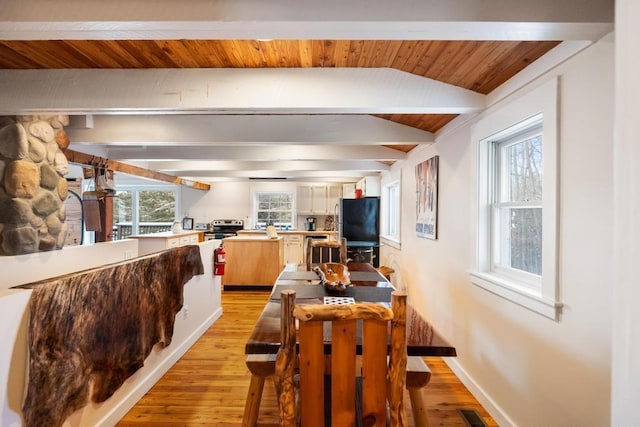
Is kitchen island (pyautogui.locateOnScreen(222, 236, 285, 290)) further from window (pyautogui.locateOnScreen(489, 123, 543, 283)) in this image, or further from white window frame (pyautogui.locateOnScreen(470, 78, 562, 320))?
window (pyautogui.locateOnScreen(489, 123, 543, 283))

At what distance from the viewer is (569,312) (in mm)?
1459

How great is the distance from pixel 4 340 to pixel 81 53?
1.67m

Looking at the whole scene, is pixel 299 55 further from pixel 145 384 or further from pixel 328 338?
pixel 145 384

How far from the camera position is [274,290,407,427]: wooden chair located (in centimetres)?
106

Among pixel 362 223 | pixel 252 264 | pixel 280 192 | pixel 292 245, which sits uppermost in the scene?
pixel 280 192

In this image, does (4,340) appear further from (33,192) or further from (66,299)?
(33,192)

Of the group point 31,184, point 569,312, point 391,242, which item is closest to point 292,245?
point 391,242

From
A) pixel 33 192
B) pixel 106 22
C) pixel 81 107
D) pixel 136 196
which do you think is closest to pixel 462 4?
pixel 106 22

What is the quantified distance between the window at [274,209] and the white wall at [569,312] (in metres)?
5.89

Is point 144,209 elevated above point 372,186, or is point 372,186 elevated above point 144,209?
point 372,186

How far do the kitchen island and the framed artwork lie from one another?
258 cm

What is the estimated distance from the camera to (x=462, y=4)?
4.10 ft

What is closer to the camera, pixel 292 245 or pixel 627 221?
pixel 627 221

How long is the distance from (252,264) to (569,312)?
4.51 metres
